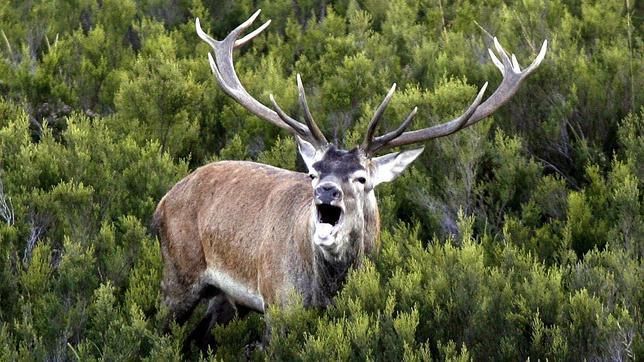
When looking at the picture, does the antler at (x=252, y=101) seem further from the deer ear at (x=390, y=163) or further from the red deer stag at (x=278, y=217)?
the deer ear at (x=390, y=163)

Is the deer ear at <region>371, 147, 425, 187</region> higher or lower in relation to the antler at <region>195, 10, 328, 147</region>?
lower

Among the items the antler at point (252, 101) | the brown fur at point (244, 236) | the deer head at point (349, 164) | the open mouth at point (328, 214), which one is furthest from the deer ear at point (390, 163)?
the open mouth at point (328, 214)

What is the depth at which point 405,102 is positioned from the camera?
24.1 feet

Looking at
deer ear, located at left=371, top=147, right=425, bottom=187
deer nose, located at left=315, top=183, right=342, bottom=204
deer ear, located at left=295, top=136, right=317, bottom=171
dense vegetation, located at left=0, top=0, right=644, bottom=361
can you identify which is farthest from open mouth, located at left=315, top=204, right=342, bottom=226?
deer ear, located at left=295, top=136, right=317, bottom=171

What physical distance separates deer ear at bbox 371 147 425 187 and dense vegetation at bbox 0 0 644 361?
380 mm

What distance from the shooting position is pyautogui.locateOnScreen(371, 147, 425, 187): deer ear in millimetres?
4980

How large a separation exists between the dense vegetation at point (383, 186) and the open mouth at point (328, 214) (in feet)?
0.90

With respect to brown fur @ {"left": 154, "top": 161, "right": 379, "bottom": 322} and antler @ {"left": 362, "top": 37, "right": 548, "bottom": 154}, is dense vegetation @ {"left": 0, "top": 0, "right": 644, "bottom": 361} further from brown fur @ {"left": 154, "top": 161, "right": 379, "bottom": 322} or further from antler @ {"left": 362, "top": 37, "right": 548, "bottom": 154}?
antler @ {"left": 362, "top": 37, "right": 548, "bottom": 154}

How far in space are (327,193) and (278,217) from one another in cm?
80

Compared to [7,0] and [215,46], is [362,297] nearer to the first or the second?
[215,46]

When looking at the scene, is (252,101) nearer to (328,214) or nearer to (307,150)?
(307,150)

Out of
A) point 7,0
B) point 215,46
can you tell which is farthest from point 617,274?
point 7,0

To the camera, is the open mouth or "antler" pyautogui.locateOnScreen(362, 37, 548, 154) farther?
"antler" pyautogui.locateOnScreen(362, 37, 548, 154)

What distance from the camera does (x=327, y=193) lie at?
14.5ft
